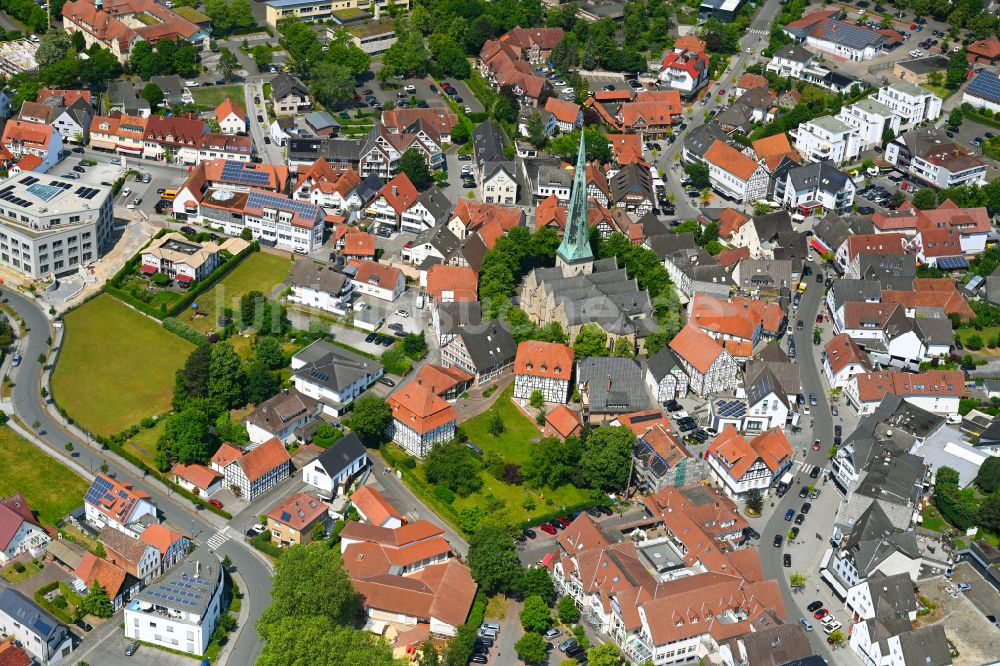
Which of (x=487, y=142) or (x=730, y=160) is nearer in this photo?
(x=730, y=160)

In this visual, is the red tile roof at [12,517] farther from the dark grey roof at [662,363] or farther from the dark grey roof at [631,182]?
the dark grey roof at [631,182]

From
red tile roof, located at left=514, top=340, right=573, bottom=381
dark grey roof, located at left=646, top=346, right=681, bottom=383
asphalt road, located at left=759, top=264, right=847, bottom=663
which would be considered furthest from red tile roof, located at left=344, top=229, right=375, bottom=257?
asphalt road, located at left=759, top=264, right=847, bottom=663

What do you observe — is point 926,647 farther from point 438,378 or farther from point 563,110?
point 563,110

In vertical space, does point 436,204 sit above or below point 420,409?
below

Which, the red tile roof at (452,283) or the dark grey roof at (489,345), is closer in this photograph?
the dark grey roof at (489,345)

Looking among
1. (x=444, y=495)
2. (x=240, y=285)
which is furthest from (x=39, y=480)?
(x=444, y=495)

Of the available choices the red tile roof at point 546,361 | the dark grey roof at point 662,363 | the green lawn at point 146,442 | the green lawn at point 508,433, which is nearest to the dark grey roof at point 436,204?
the red tile roof at point 546,361
